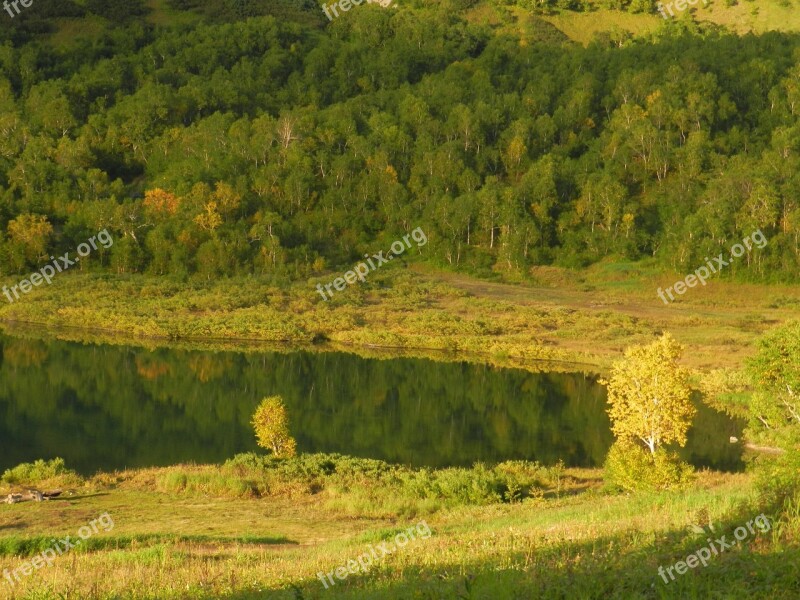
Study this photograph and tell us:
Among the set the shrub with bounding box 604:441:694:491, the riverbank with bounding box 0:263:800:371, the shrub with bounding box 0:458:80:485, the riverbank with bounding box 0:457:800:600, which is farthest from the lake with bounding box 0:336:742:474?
the riverbank with bounding box 0:457:800:600

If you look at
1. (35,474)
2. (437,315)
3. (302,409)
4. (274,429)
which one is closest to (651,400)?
(274,429)

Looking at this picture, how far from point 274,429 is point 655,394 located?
14.5 meters

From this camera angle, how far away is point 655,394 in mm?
26672

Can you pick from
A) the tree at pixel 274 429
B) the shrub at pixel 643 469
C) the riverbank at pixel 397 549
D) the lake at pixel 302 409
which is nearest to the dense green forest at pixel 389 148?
the lake at pixel 302 409

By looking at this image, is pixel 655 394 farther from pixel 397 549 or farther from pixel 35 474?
pixel 35 474

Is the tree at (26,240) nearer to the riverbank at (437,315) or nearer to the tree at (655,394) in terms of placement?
the riverbank at (437,315)

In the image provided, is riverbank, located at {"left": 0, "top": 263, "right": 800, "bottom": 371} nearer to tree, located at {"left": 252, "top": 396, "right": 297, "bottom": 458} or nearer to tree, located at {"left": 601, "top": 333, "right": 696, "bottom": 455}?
tree, located at {"left": 252, "top": 396, "right": 297, "bottom": 458}

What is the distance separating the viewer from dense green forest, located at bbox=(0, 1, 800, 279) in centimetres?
9094

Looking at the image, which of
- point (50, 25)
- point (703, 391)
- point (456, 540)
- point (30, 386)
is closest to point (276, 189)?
point (30, 386)

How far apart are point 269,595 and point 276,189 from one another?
9859 centimetres

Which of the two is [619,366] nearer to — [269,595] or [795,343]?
[795,343]

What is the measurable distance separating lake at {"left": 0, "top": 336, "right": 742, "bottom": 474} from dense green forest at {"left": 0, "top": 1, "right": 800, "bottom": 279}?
29.5m

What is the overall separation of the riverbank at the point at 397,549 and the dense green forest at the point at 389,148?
64.3m

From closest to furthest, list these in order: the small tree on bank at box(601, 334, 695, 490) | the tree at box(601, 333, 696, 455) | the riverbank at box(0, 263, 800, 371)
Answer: the small tree on bank at box(601, 334, 695, 490)
the tree at box(601, 333, 696, 455)
the riverbank at box(0, 263, 800, 371)
